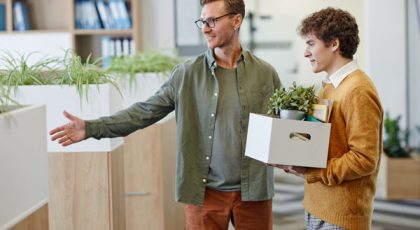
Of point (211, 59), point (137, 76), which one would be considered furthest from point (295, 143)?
point (137, 76)

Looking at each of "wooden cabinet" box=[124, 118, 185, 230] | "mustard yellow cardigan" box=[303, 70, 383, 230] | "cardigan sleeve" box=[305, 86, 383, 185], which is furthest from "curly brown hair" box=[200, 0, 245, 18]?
"wooden cabinet" box=[124, 118, 185, 230]

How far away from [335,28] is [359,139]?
36 cm

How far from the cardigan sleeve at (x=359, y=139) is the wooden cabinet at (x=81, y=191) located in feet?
4.09

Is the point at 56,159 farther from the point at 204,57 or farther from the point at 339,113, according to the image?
the point at 339,113

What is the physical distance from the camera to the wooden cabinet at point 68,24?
24.5ft

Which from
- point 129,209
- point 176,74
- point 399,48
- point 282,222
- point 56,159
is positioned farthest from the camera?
point 399,48

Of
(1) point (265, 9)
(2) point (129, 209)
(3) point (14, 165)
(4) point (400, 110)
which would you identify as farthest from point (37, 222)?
(1) point (265, 9)

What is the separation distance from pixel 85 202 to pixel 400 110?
444 centimetres

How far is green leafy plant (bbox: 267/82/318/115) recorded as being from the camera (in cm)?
227

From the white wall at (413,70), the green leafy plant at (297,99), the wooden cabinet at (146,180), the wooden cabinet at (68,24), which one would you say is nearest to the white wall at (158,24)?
the wooden cabinet at (68,24)

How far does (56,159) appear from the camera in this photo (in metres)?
3.18

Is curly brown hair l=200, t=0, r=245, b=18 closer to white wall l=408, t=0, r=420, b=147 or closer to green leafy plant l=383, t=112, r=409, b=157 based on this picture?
green leafy plant l=383, t=112, r=409, b=157

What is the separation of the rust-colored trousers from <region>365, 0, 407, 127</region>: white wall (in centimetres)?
445

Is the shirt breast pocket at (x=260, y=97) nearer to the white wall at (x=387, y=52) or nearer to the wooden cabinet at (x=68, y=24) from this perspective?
the white wall at (x=387, y=52)
